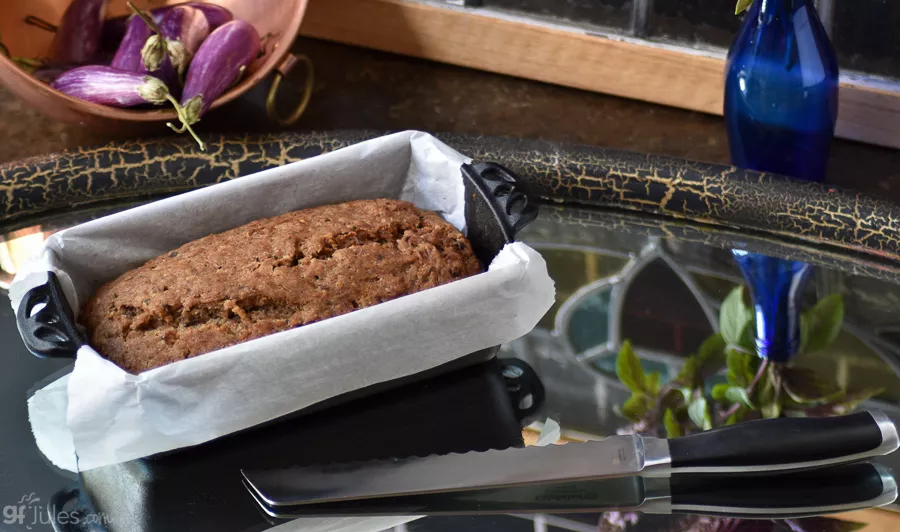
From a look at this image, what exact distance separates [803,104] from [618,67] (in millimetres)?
284

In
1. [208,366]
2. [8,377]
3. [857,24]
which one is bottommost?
[8,377]

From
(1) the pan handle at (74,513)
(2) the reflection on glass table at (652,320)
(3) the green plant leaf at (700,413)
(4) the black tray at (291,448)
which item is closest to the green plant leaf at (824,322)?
(2) the reflection on glass table at (652,320)

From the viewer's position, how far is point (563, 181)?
3.04 feet

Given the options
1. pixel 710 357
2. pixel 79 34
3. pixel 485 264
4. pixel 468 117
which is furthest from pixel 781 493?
pixel 79 34

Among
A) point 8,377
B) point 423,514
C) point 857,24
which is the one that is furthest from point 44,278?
point 857,24

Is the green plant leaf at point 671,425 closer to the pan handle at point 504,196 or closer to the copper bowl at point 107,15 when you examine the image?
the pan handle at point 504,196

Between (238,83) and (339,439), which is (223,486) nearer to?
(339,439)

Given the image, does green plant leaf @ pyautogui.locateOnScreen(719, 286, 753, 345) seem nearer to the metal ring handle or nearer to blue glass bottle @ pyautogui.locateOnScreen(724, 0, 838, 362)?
blue glass bottle @ pyautogui.locateOnScreen(724, 0, 838, 362)

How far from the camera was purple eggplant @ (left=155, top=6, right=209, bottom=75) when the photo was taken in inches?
39.7

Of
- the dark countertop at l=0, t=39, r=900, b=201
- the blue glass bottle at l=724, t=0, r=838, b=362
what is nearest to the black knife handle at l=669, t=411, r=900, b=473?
the blue glass bottle at l=724, t=0, r=838, b=362

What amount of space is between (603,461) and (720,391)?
143 millimetres

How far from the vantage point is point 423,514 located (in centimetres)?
63

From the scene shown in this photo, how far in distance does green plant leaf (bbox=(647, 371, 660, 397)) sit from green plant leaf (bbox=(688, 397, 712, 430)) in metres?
0.03

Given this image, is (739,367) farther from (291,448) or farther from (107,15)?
Result: (107,15)
